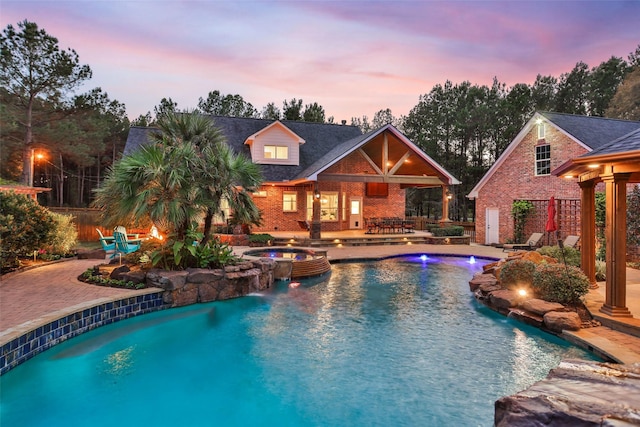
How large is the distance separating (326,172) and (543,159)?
10.5 metres

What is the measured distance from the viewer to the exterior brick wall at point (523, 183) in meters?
17.2

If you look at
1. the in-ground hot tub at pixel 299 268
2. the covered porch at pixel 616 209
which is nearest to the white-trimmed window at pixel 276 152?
the in-ground hot tub at pixel 299 268

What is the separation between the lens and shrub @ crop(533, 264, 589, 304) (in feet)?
25.8

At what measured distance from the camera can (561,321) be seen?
283 inches

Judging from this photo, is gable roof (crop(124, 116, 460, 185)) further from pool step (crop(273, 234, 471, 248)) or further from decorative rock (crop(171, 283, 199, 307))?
decorative rock (crop(171, 283, 199, 307))

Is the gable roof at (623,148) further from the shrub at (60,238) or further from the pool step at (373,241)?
the shrub at (60,238)

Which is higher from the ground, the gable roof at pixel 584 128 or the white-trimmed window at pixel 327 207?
the gable roof at pixel 584 128

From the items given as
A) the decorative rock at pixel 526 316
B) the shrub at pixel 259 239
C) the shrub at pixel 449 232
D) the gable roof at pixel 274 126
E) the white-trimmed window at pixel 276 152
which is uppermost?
the gable roof at pixel 274 126

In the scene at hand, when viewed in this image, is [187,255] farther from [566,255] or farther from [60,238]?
[566,255]

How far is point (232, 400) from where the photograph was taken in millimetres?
5020

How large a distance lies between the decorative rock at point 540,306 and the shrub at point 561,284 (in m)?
0.20

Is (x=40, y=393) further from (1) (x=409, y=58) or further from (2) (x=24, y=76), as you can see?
(2) (x=24, y=76)

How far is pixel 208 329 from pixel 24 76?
24.6 metres

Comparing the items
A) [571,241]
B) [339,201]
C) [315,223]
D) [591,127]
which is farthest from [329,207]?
[591,127]
